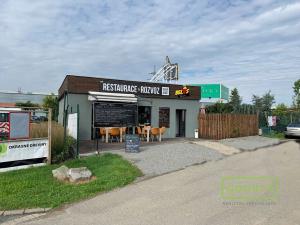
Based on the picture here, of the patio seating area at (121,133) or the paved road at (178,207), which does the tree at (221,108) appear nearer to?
the patio seating area at (121,133)

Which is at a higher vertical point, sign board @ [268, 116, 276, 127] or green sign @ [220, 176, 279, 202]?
sign board @ [268, 116, 276, 127]

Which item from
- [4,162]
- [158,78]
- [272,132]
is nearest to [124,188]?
[4,162]

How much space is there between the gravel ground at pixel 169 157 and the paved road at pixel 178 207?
1121 millimetres

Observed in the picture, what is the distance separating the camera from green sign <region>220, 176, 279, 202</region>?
7027mm

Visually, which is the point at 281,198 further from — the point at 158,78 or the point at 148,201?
the point at 158,78

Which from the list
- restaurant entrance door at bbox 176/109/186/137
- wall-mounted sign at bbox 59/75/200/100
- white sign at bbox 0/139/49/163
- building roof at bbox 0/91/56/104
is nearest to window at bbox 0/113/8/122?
white sign at bbox 0/139/49/163

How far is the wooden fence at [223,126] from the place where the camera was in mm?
21875

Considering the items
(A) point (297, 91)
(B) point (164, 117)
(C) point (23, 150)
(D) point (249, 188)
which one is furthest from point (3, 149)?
(A) point (297, 91)

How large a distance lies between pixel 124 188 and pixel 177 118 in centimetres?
1619

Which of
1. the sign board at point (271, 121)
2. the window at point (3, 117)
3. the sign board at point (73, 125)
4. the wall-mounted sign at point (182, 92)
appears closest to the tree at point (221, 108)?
the sign board at point (271, 121)

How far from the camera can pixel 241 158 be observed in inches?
538

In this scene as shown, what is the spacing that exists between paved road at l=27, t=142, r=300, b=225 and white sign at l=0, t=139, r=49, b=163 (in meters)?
4.17

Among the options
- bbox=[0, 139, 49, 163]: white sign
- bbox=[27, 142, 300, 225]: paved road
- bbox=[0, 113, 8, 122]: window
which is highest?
bbox=[0, 113, 8, 122]: window

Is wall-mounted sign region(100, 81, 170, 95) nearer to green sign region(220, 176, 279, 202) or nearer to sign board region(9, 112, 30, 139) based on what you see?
sign board region(9, 112, 30, 139)
